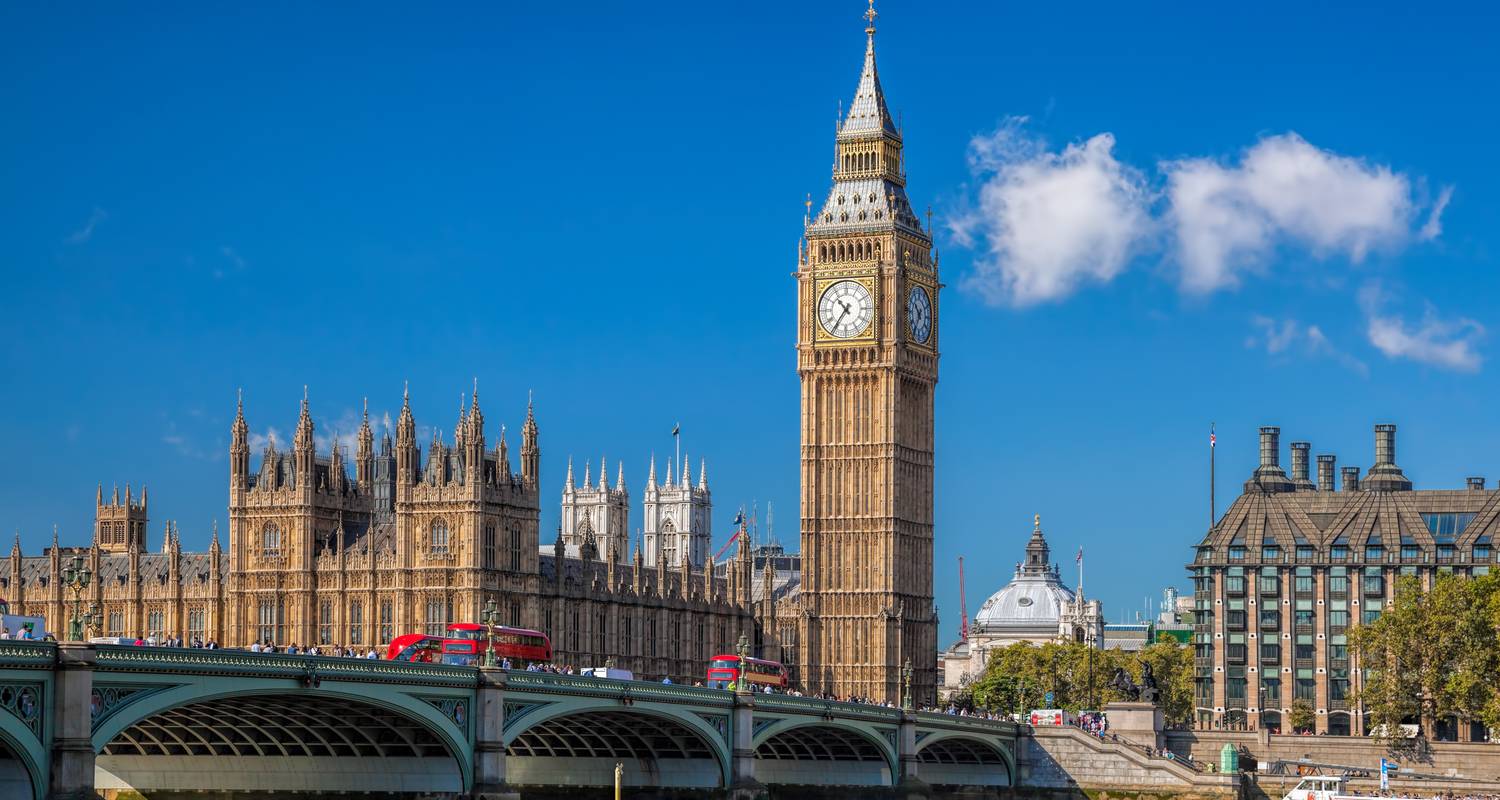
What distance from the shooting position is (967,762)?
429ft

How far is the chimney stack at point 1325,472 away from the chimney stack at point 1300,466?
8.26ft

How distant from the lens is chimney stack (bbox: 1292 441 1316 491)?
189250 mm

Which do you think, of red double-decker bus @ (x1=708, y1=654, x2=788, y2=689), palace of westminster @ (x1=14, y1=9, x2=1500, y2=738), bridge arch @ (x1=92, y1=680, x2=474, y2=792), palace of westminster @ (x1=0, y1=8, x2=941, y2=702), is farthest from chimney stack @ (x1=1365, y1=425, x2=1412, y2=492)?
bridge arch @ (x1=92, y1=680, x2=474, y2=792)

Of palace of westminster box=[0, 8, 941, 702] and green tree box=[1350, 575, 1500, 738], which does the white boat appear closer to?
green tree box=[1350, 575, 1500, 738]

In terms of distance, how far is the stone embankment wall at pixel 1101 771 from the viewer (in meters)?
126

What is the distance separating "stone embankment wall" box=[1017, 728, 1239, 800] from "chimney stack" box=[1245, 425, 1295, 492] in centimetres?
5818

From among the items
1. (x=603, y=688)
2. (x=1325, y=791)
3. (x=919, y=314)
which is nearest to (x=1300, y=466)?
(x=919, y=314)

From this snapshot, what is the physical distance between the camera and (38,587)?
483ft

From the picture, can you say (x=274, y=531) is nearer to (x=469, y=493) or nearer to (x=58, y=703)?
(x=469, y=493)

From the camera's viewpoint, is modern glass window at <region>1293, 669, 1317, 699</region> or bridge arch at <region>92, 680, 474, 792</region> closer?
bridge arch at <region>92, 680, 474, 792</region>

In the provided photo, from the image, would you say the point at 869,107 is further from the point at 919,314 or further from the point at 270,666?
the point at 270,666

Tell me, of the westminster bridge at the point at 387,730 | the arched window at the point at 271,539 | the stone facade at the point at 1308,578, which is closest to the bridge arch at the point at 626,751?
the westminster bridge at the point at 387,730

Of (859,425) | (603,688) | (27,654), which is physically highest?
(859,425)

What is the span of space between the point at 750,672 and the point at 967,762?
42.3 ft
